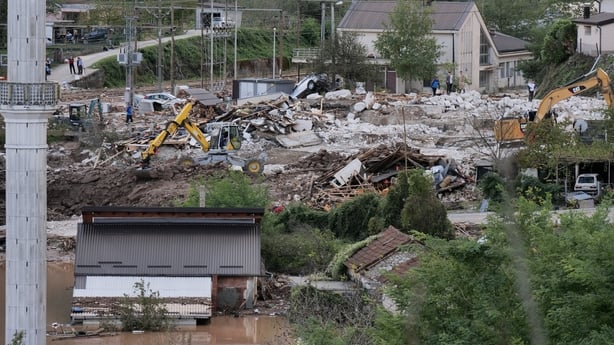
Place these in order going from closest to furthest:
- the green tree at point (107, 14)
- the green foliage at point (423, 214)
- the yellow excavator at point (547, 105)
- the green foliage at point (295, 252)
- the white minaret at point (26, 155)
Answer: the white minaret at point (26, 155)
the green foliage at point (423, 214)
the green foliage at point (295, 252)
the yellow excavator at point (547, 105)
the green tree at point (107, 14)

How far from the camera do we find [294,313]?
27234 millimetres

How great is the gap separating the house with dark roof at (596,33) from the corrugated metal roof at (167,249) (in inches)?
1361

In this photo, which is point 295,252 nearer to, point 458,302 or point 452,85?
point 458,302

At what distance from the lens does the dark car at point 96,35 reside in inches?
3265

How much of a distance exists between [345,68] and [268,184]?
23.9 meters

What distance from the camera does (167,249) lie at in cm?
3103

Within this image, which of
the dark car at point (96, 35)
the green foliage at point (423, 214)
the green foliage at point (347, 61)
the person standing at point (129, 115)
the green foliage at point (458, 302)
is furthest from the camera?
the dark car at point (96, 35)

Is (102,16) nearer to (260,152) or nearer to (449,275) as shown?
(260,152)

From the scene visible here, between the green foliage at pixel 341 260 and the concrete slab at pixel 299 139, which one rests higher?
the concrete slab at pixel 299 139

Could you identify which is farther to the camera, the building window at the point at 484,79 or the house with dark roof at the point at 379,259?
the building window at the point at 484,79

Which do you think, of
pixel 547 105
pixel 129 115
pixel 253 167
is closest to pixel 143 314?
pixel 253 167

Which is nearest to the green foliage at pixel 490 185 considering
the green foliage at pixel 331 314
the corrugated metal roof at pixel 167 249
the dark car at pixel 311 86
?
the corrugated metal roof at pixel 167 249

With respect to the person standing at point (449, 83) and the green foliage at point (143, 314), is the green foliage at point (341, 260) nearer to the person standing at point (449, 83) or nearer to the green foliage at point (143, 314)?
the green foliage at point (143, 314)

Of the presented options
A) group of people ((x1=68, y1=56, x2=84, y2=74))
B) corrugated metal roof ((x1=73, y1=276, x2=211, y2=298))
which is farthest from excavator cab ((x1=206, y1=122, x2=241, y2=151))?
group of people ((x1=68, y1=56, x2=84, y2=74))
